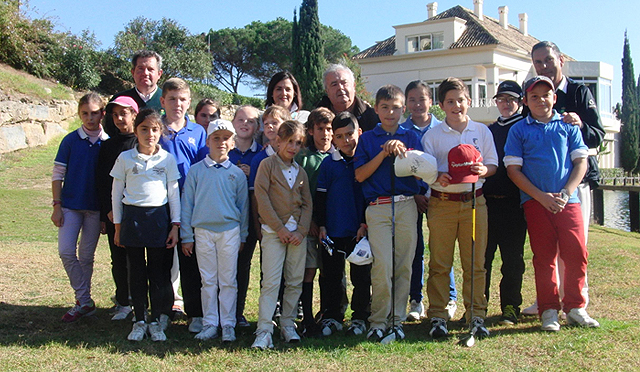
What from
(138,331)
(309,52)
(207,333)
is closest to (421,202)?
(207,333)

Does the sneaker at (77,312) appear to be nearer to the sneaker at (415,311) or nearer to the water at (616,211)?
the sneaker at (415,311)

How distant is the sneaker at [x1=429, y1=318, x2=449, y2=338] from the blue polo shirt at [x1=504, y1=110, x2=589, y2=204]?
4.01 ft

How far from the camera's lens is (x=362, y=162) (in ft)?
14.3

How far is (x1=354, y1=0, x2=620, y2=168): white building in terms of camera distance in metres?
33.1

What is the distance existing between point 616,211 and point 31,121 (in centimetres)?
2334

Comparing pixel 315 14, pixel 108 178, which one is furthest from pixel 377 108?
pixel 315 14

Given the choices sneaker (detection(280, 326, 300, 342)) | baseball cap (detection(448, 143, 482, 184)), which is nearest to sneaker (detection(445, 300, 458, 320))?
baseball cap (detection(448, 143, 482, 184))

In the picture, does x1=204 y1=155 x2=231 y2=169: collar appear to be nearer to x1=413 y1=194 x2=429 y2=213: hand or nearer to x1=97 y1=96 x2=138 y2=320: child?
x1=97 y1=96 x2=138 y2=320: child

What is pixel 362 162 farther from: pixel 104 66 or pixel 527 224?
pixel 104 66

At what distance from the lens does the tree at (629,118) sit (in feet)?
129

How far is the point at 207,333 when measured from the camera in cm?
433

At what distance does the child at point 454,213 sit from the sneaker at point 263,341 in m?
1.23

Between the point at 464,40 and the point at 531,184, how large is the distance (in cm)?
3178

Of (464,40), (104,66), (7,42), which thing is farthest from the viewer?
(464,40)
